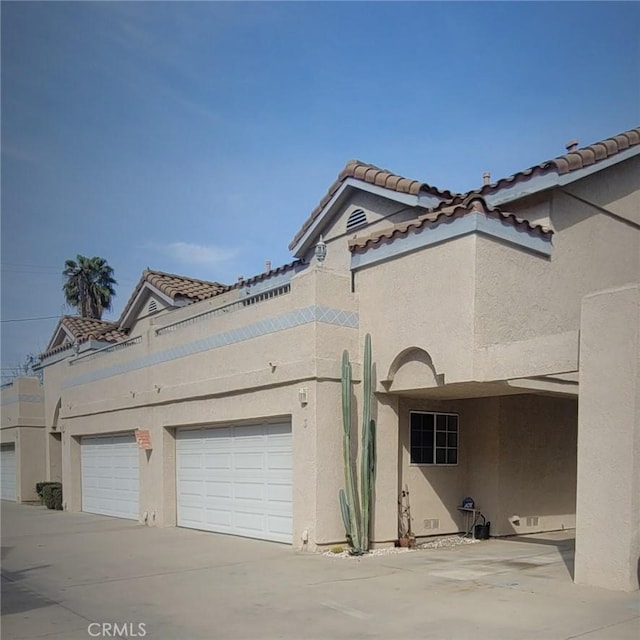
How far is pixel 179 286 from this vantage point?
2156 centimetres

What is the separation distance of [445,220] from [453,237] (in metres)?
0.32

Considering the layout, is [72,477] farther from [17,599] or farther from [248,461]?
[17,599]

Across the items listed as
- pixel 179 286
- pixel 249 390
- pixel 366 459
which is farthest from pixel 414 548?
pixel 179 286

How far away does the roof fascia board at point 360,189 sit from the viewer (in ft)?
44.5

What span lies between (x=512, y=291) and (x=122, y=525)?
35.9 ft

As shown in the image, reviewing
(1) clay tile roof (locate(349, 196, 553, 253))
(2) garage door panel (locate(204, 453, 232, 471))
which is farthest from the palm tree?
(1) clay tile roof (locate(349, 196, 553, 253))

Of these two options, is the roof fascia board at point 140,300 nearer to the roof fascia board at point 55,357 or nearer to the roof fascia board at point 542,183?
the roof fascia board at point 55,357

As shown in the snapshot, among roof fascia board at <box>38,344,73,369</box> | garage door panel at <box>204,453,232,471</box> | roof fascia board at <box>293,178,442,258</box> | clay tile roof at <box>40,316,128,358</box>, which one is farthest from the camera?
roof fascia board at <box>38,344,73,369</box>

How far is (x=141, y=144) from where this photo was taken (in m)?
14.3

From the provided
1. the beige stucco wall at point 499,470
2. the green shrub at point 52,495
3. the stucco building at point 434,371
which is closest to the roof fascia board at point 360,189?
the stucco building at point 434,371

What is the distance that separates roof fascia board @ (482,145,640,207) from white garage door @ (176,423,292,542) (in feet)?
18.5

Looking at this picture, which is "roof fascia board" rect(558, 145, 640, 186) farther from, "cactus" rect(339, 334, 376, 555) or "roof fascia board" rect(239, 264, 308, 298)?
"roof fascia board" rect(239, 264, 308, 298)

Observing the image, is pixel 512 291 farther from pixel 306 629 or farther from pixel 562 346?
pixel 306 629

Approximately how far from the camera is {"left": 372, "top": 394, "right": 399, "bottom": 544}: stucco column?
11.7 metres
